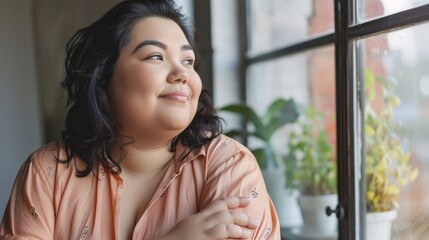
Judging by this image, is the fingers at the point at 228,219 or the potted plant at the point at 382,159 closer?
the fingers at the point at 228,219

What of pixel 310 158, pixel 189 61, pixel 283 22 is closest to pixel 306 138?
pixel 310 158

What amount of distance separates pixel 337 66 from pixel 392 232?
0.39 metres

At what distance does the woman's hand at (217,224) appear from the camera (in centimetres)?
87

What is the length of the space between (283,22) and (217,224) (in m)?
1.28

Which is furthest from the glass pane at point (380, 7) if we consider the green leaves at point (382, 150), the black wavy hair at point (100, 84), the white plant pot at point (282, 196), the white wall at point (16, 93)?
the white wall at point (16, 93)

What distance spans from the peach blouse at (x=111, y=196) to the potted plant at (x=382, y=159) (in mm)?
320

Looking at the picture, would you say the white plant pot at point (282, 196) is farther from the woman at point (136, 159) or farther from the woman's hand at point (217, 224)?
the woman's hand at point (217, 224)

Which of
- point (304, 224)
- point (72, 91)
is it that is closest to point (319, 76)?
point (304, 224)

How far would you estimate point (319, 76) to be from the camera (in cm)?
187

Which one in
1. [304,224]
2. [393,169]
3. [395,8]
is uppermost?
[395,8]

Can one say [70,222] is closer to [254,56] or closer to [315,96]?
[315,96]

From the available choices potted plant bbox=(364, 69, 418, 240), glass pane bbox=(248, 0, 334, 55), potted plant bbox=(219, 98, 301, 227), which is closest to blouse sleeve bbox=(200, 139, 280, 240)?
potted plant bbox=(364, 69, 418, 240)

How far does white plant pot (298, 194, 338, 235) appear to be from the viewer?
1700mm

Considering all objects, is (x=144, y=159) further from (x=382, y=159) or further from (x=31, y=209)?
(x=382, y=159)
